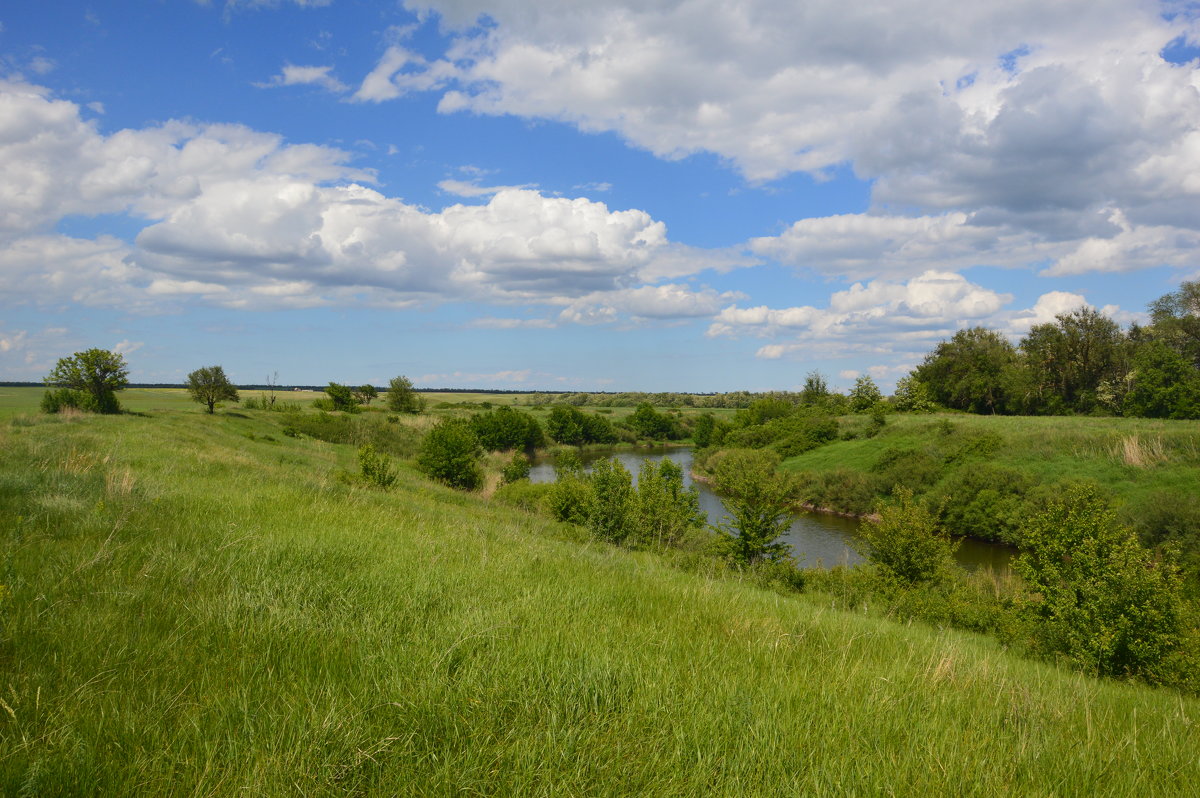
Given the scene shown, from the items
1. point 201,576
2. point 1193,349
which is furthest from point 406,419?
point 1193,349

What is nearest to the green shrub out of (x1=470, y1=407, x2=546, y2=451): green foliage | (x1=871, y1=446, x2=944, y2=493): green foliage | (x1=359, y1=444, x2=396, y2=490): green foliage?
(x1=359, y1=444, x2=396, y2=490): green foliage

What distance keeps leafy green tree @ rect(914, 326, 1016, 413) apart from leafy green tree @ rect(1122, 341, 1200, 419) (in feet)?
60.8

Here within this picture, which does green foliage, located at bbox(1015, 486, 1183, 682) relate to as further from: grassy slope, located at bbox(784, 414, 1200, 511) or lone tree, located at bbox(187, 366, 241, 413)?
lone tree, located at bbox(187, 366, 241, 413)

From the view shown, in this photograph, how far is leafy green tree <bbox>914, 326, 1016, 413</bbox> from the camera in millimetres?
83312

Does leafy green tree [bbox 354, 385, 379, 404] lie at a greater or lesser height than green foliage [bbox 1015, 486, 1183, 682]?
greater

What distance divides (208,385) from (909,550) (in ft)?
213

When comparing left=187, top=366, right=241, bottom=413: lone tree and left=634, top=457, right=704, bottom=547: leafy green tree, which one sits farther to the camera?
left=187, top=366, right=241, bottom=413: lone tree

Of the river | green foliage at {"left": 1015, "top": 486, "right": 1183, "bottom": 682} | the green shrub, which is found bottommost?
the river

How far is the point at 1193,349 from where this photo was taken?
213ft

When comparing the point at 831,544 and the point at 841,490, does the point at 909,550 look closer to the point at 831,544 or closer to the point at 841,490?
the point at 831,544

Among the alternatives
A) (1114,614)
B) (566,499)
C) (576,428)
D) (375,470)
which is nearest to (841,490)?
(566,499)

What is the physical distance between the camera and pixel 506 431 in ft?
292

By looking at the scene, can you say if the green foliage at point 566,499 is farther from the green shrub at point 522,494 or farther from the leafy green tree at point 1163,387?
the leafy green tree at point 1163,387

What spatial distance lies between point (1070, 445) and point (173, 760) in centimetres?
5968
